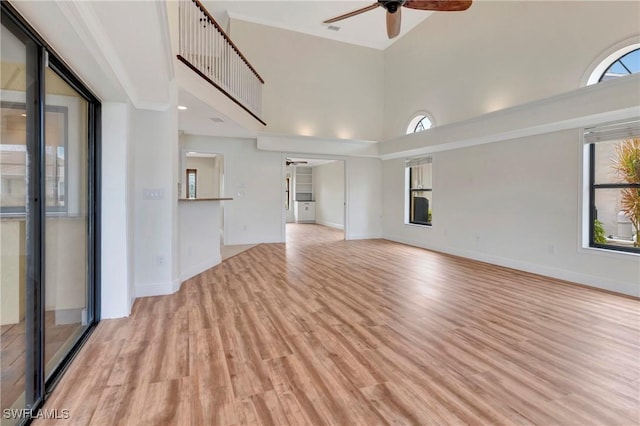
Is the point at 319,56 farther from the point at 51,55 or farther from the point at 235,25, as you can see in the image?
the point at 51,55

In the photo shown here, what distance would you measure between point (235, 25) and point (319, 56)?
2212 mm

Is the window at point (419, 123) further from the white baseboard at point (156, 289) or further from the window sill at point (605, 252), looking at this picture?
the white baseboard at point (156, 289)

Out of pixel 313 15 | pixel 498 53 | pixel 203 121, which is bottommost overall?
pixel 203 121

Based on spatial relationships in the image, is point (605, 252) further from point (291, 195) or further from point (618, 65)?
point (291, 195)

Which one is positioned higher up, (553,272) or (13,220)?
(13,220)

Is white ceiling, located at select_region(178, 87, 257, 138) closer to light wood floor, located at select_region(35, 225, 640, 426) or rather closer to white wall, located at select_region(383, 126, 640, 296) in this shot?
light wood floor, located at select_region(35, 225, 640, 426)

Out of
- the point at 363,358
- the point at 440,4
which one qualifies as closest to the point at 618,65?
the point at 440,4

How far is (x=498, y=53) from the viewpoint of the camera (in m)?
→ 5.44

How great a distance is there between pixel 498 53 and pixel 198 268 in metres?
6.36

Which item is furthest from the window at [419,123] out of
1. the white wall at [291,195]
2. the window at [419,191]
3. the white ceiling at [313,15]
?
the white wall at [291,195]

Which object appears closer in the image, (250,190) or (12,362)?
(12,362)

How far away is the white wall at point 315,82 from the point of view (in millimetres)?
7605

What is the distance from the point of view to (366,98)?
8664mm

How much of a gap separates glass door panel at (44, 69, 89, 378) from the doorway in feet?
30.5
